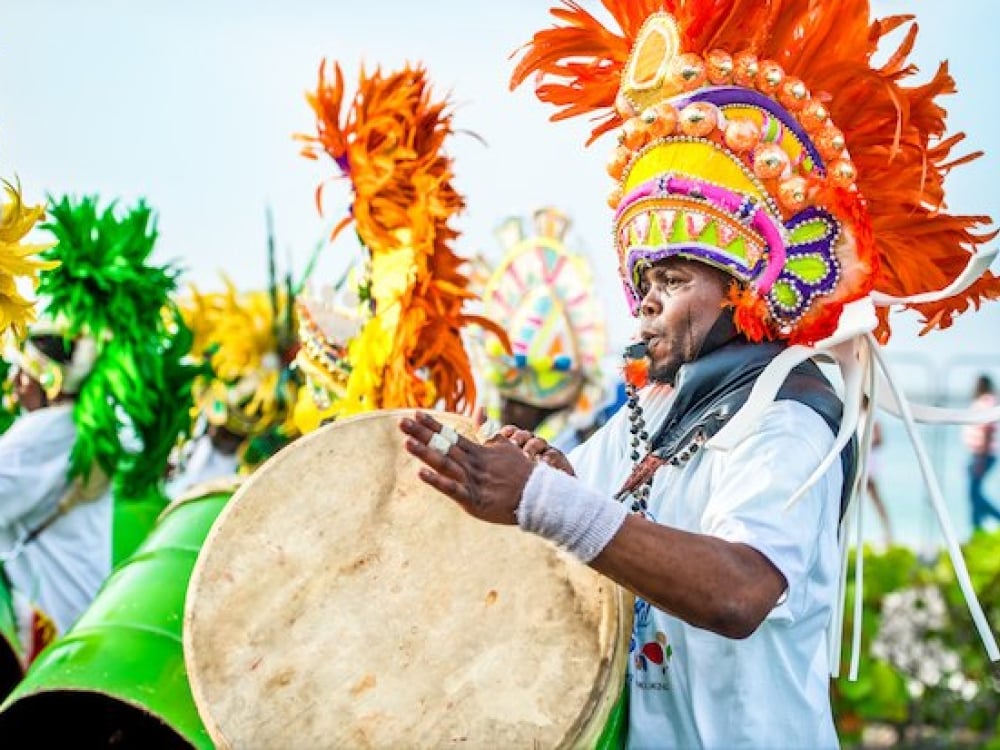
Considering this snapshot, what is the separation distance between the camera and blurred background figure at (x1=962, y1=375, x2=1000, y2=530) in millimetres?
9422

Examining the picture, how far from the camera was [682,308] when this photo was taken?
2.75 m

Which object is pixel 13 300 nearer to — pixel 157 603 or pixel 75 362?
pixel 157 603

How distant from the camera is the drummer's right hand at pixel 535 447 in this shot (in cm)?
271

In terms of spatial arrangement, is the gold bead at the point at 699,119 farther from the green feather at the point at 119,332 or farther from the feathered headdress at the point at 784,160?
the green feather at the point at 119,332

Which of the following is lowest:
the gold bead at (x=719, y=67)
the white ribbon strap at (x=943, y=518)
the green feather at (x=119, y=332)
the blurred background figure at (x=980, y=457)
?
the blurred background figure at (x=980, y=457)

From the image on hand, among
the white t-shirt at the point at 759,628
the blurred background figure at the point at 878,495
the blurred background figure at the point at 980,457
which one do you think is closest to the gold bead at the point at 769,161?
the white t-shirt at the point at 759,628

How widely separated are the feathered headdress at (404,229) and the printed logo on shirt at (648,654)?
1582mm

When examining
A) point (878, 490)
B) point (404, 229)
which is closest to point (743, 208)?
point (404, 229)

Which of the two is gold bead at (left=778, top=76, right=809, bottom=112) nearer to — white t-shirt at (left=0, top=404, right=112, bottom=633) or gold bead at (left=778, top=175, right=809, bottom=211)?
gold bead at (left=778, top=175, right=809, bottom=211)

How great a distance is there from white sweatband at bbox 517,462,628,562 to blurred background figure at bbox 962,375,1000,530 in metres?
7.63

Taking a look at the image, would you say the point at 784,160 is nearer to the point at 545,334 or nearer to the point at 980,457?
the point at 545,334

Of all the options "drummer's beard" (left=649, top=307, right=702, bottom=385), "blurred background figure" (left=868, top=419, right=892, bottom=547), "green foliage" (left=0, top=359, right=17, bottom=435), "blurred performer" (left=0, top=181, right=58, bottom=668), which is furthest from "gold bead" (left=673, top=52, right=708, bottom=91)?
"blurred background figure" (left=868, top=419, right=892, bottom=547)

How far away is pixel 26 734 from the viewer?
4035mm

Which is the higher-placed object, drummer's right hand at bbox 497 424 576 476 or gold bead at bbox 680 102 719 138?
gold bead at bbox 680 102 719 138
